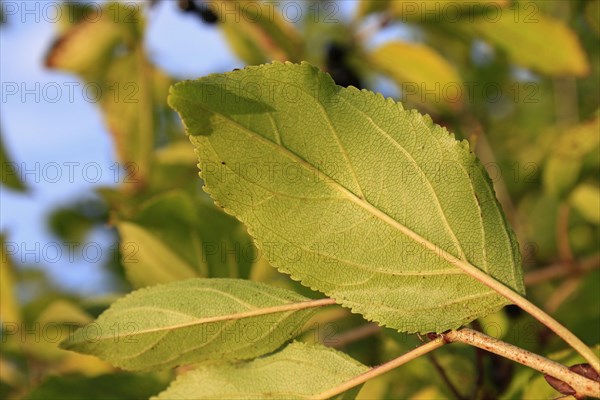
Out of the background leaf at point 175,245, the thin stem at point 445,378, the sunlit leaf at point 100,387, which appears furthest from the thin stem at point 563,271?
the sunlit leaf at point 100,387

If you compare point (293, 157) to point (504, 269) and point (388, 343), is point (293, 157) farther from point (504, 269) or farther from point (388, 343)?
point (388, 343)

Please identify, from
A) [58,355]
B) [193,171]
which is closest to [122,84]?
[193,171]

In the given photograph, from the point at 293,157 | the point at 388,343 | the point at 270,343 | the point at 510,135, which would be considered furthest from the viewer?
the point at 510,135

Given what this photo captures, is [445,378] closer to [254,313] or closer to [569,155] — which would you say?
[254,313]

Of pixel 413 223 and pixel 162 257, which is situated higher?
pixel 413 223

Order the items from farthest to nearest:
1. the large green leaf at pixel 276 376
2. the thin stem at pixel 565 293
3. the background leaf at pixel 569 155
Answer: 1. the thin stem at pixel 565 293
2. the background leaf at pixel 569 155
3. the large green leaf at pixel 276 376

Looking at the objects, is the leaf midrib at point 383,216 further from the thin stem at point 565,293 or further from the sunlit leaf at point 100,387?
the thin stem at point 565,293
